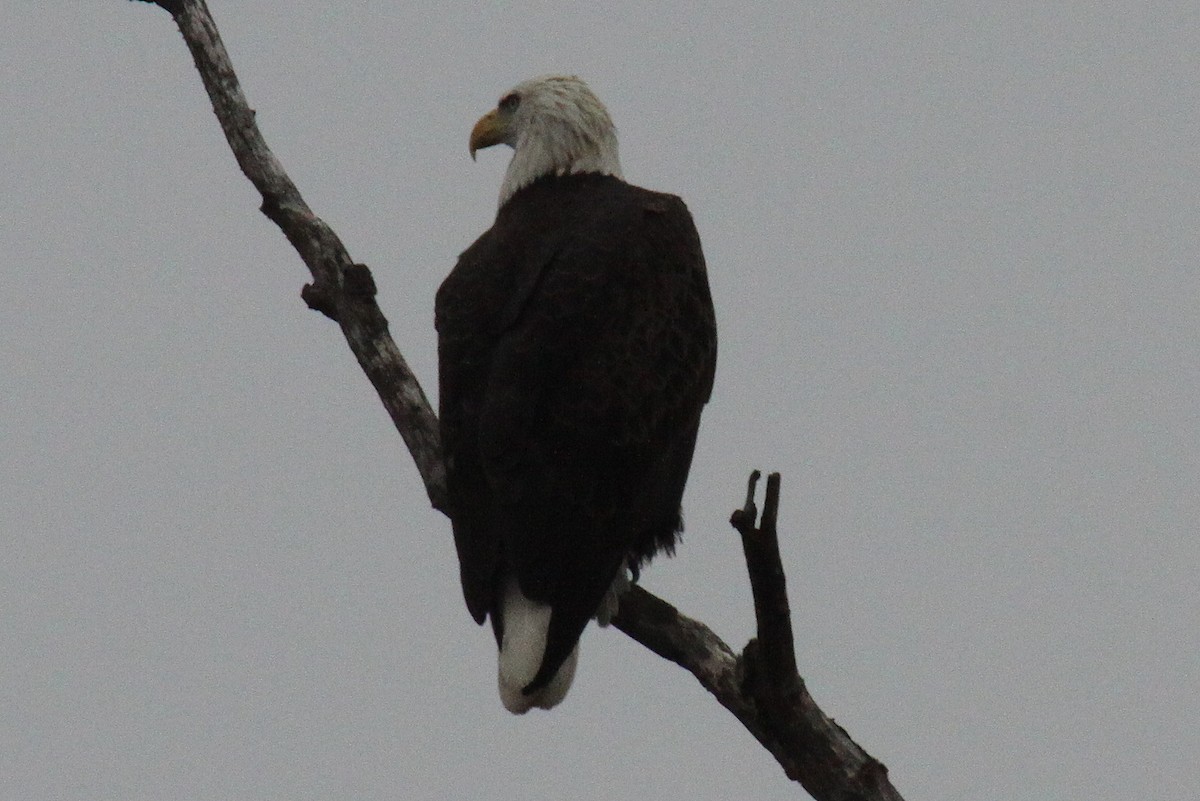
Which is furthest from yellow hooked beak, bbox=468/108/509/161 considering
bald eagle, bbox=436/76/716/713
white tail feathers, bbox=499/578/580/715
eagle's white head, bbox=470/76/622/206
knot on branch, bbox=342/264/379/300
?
white tail feathers, bbox=499/578/580/715

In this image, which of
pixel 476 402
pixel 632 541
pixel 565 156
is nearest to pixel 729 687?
pixel 632 541

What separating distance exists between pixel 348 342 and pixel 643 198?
43.8 inches

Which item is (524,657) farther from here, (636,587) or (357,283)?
(357,283)

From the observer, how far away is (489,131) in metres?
7.42

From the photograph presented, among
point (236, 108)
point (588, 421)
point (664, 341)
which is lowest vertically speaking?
point (588, 421)

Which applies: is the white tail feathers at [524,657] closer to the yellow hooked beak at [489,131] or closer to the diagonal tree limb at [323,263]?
the diagonal tree limb at [323,263]

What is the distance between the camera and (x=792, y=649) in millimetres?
4961

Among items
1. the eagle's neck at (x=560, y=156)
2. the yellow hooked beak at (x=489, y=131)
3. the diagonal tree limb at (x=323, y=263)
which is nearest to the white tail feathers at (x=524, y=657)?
the diagonal tree limb at (x=323, y=263)

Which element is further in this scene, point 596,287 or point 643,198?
point 643,198

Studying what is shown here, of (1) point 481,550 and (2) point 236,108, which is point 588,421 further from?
(2) point 236,108

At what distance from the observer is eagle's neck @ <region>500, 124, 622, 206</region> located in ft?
23.1

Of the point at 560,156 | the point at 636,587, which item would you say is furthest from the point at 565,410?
the point at 560,156

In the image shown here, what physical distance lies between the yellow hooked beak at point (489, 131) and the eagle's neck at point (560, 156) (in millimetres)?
268

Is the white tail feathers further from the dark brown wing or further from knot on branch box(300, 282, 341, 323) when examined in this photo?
knot on branch box(300, 282, 341, 323)
